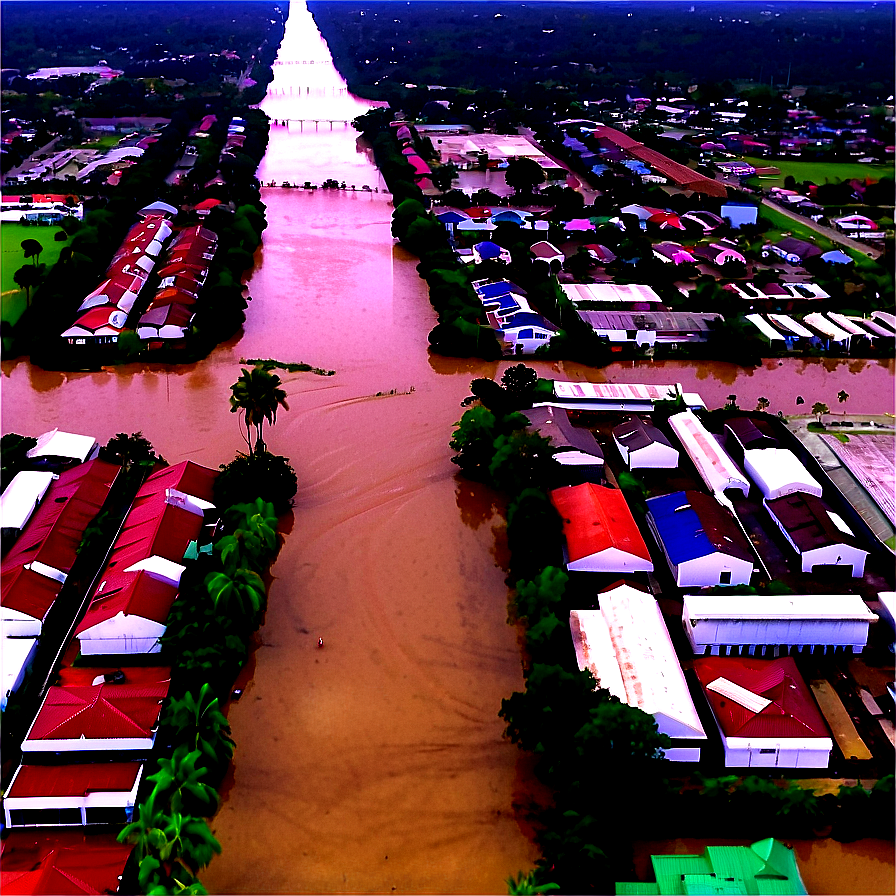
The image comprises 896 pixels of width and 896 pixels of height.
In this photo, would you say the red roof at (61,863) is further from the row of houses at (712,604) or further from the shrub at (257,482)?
the shrub at (257,482)

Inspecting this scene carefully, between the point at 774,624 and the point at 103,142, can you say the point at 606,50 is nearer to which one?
the point at 103,142

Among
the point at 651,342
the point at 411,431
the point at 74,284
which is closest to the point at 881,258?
the point at 651,342

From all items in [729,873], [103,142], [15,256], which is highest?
[729,873]

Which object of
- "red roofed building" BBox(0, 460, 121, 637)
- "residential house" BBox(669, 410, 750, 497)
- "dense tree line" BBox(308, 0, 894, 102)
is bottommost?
"dense tree line" BBox(308, 0, 894, 102)

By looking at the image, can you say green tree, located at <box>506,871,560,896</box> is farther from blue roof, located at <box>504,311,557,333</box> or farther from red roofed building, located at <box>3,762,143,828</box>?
blue roof, located at <box>504,311,557,333</box>

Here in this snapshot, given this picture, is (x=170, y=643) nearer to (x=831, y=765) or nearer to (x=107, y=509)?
(x=107, y=509)

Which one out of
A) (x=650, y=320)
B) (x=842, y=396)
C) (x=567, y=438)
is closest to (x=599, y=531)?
(x=567, y=438)

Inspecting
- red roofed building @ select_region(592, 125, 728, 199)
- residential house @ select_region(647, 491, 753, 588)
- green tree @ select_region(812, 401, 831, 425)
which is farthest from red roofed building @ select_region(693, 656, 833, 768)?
red roofed building @ select_region(592, 125, 728, 199)
